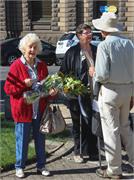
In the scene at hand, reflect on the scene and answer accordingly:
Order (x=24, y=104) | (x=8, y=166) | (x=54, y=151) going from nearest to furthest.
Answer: (x=24, y=104), (x=8, y=166), (x=54, y=151)

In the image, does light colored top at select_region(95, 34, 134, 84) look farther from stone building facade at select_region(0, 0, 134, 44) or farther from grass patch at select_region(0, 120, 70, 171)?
stone building facade at select_region(0, 0, 134, 44)

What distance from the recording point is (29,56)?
247 inches

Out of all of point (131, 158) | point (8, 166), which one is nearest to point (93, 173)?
point (131, 158)

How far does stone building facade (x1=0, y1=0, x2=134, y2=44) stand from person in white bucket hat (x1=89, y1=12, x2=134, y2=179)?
2898 cm

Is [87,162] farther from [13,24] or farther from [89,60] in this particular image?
[13,24]

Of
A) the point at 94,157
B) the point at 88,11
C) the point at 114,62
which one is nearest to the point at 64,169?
the point at 94,157

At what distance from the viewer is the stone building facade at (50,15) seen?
35688mm

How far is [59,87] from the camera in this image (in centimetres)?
643

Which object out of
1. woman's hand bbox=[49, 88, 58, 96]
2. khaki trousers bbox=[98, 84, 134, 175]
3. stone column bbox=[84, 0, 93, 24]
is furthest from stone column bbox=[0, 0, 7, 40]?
khaki trousers bbox=[98, 84, 134, 175]

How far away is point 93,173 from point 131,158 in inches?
19.7

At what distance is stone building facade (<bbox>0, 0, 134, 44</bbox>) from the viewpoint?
1405 inches

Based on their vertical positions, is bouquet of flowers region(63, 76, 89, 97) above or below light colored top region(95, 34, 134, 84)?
below

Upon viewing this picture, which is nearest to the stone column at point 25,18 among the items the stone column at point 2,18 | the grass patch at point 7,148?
the stone column at point 2,18

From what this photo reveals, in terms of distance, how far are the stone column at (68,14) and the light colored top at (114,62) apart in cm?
3034
